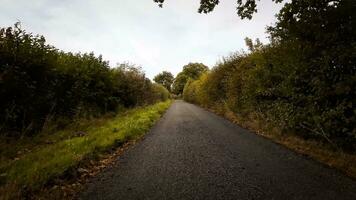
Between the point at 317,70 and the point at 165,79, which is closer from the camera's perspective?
the point at 317,70

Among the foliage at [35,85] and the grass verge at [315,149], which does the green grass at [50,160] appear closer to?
the foliage at [35,85]

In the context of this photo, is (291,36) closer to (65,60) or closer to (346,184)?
(346,184)

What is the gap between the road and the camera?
17.5 ft

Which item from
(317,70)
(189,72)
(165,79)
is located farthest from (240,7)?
(165,79)

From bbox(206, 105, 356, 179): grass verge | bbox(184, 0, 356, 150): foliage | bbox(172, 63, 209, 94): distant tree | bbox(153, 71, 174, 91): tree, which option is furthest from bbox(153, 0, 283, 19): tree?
bbox(153, 71, 174, 91): tree

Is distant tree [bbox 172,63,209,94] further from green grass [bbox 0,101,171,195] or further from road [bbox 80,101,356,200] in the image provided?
road [bbox 80,101,356,200]

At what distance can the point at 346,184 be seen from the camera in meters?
5.71

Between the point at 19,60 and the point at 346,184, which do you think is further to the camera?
the point at 19,60

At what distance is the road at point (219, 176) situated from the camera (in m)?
5.34

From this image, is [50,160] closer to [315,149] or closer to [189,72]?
[315,149]

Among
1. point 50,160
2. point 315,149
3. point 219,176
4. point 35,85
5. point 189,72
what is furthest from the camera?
point 189,72

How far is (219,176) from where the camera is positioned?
647 cm

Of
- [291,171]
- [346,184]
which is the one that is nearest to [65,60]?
[291,171]

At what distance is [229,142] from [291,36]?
4366 millimetres
